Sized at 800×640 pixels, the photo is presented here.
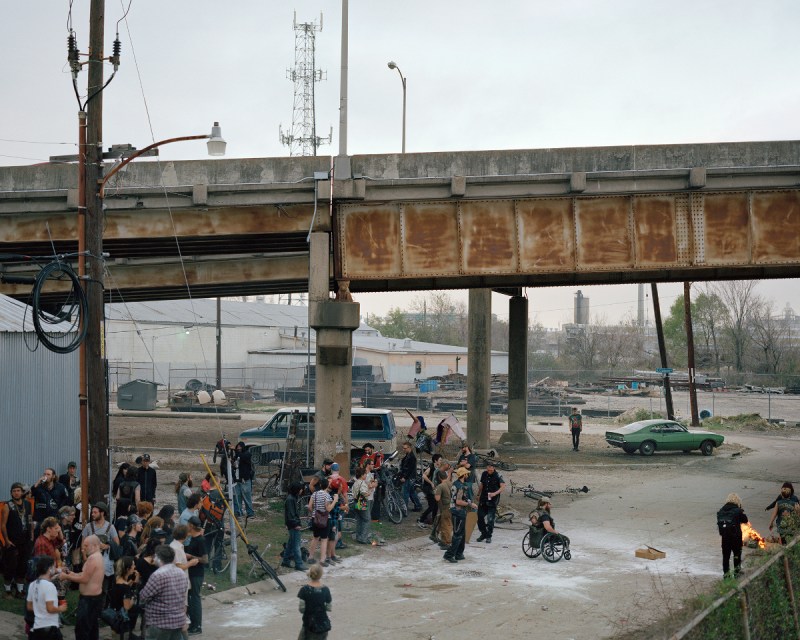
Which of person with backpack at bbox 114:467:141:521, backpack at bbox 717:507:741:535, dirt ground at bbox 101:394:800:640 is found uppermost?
person with backpack at bbox 114:467:141:521

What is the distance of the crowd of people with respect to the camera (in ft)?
32.0

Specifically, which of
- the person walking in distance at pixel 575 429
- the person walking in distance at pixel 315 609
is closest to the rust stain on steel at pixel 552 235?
the person walking in distance at pixel 315 609

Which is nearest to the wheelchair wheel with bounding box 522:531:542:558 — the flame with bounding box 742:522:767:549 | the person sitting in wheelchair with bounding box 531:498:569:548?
the person sitting in wheelchair with bounding box 531:498:569:548

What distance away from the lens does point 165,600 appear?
9.76m

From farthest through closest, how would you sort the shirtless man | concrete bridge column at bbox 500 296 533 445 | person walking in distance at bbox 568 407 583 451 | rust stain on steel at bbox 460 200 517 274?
concrete bridge column at bbox 500 296 533 445, person walking in distance at bbox 568 407 583 451, rust stain on steel at bbox 460 200 517 274, the shirtless man

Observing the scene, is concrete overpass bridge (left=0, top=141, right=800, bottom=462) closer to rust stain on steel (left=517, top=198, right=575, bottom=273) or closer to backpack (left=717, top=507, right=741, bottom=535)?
rust stain on steel (left=517, top=198, right=575, bottom=273)

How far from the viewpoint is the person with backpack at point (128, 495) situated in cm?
1479

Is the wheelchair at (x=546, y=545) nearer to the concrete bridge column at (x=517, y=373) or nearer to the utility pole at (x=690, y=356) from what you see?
the concrete bridge column at (x=517, y=373)

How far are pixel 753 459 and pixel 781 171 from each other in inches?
643

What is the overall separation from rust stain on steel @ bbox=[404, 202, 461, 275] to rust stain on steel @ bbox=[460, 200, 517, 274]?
13.2 inches

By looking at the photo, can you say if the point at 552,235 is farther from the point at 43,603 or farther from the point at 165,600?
the point at 43,603

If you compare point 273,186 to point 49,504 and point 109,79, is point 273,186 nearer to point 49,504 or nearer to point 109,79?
point 109,79

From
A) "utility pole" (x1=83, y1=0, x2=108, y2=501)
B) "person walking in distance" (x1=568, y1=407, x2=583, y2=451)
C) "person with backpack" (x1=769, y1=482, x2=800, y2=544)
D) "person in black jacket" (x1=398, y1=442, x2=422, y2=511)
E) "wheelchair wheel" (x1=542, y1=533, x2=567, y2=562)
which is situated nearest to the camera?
"utility pole" (x1=83, y1=0, x2=108, y2=501)

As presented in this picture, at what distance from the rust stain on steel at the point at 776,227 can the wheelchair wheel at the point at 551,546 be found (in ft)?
36.6
